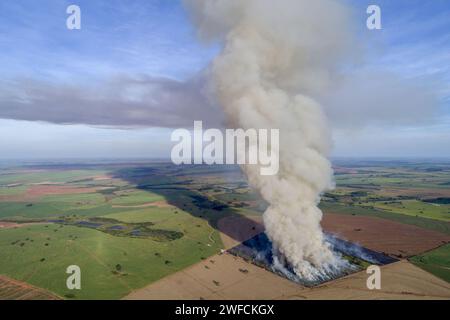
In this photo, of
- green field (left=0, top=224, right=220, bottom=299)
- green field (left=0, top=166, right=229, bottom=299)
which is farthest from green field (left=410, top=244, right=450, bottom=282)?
green field (left=0, top=224, right=220, bottom=299)

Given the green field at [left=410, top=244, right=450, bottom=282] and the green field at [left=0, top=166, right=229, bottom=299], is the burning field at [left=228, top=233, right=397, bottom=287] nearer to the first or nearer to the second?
the green field at [left=410, top=244, right=450, bottom=282]

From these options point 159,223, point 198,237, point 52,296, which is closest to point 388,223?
point 198,237

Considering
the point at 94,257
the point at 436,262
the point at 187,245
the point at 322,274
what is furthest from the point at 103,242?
the point at 436,262

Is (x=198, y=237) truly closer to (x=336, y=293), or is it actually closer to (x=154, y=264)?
(x=154, y=264)

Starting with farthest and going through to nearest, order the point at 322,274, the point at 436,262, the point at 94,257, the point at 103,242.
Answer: the point at 103,242 → the point at 94,257 → the point at 436,262 → the point at 322,274

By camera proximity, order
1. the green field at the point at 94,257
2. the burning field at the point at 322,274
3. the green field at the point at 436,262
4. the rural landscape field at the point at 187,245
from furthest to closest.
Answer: the green field at the point at 436,262, the burning field at the point at 322,274, the green field at the point at 94,257, the rural landscape field at the point at 187,245

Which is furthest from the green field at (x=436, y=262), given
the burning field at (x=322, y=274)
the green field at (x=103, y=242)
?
the green field at (x=103, y=242)

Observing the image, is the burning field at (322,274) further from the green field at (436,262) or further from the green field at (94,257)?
the green field at (94,257)

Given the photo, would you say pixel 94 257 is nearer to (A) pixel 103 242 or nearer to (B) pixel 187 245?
(A) pixel 103 242
